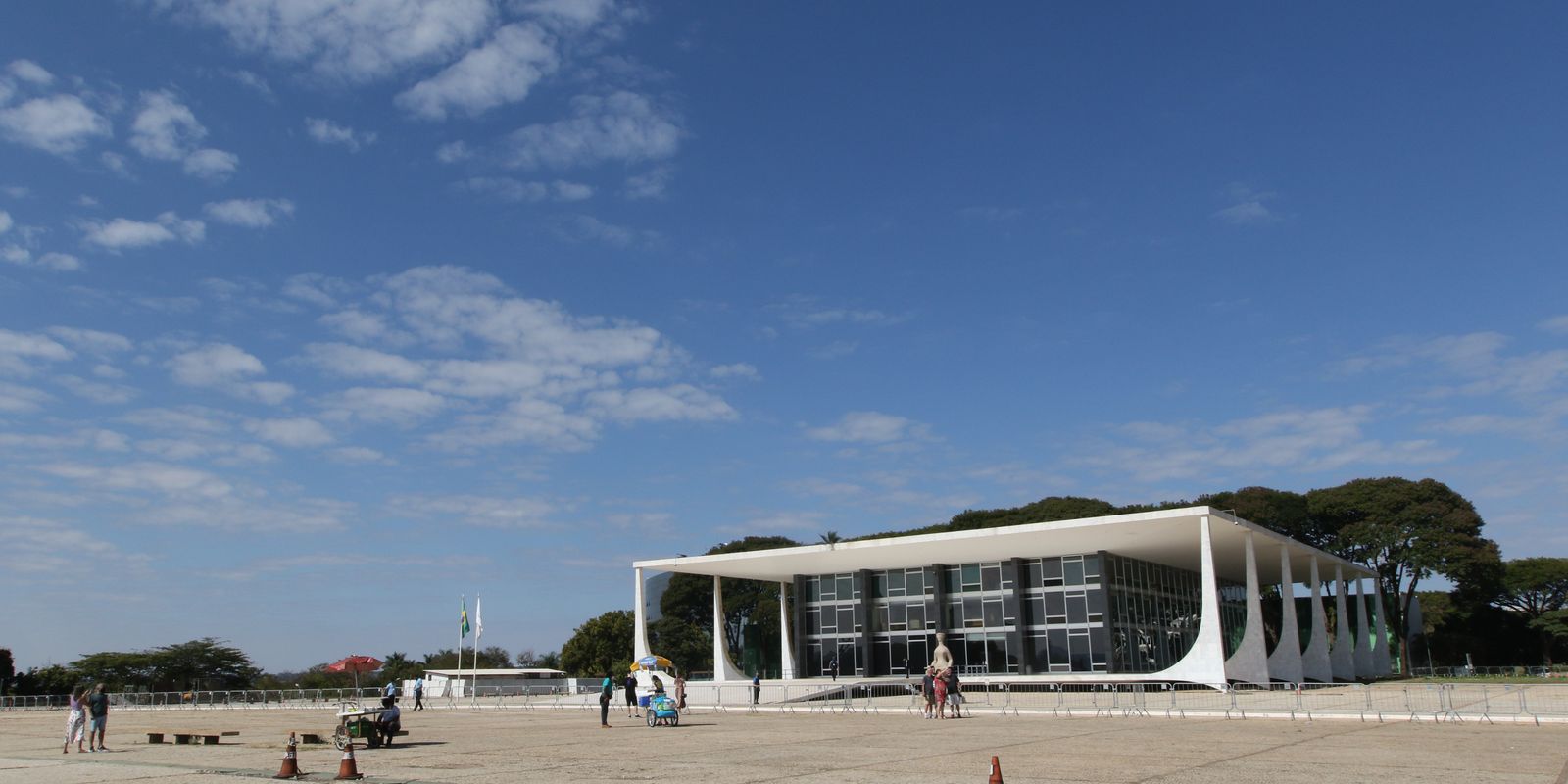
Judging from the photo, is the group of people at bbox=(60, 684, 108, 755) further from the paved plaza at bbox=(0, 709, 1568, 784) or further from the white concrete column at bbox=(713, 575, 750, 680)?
the white concrete column at bbox=(713, 575, 750, 680)

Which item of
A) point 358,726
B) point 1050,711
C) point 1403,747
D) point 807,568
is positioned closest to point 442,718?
point 358,726

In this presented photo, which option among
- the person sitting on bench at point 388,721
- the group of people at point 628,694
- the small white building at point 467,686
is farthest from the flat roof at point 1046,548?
the person sitting on bench at point 388,721

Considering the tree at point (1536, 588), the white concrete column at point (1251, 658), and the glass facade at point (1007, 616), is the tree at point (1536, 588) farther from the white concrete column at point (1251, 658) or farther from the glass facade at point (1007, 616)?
the white concrete column at point (1251, 658)

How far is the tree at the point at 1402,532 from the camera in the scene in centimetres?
6662

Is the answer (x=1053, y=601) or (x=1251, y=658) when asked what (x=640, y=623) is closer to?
(x=1053, y=601)

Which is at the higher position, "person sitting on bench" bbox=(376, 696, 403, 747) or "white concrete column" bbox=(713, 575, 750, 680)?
"person sitting on bench" bbox=(376, 696, 403, 747)

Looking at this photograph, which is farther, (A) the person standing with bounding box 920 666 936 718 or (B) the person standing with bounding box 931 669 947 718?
(A) the person standing with bounding box 920 666 936 718

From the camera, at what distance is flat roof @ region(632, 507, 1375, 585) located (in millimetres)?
41781

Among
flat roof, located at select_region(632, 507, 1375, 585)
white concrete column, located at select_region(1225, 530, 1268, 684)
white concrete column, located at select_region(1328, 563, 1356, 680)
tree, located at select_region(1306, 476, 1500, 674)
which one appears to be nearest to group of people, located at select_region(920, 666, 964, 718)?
flat roof, located at select_region(632, 507, 1375, 585)

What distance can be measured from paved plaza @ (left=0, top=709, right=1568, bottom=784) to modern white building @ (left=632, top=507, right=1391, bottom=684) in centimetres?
1878

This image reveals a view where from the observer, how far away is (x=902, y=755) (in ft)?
53.4

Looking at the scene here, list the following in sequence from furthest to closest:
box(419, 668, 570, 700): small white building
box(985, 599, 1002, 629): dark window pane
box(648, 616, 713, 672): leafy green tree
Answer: box(648, 616, 713, 672): leafy green tree
box(419, 668, 570, 700): small white building
box(985, 599, 1002, 629): dark window pane

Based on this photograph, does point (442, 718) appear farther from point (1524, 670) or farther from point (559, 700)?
point (1524, 670)

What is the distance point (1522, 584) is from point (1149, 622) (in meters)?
43.6
